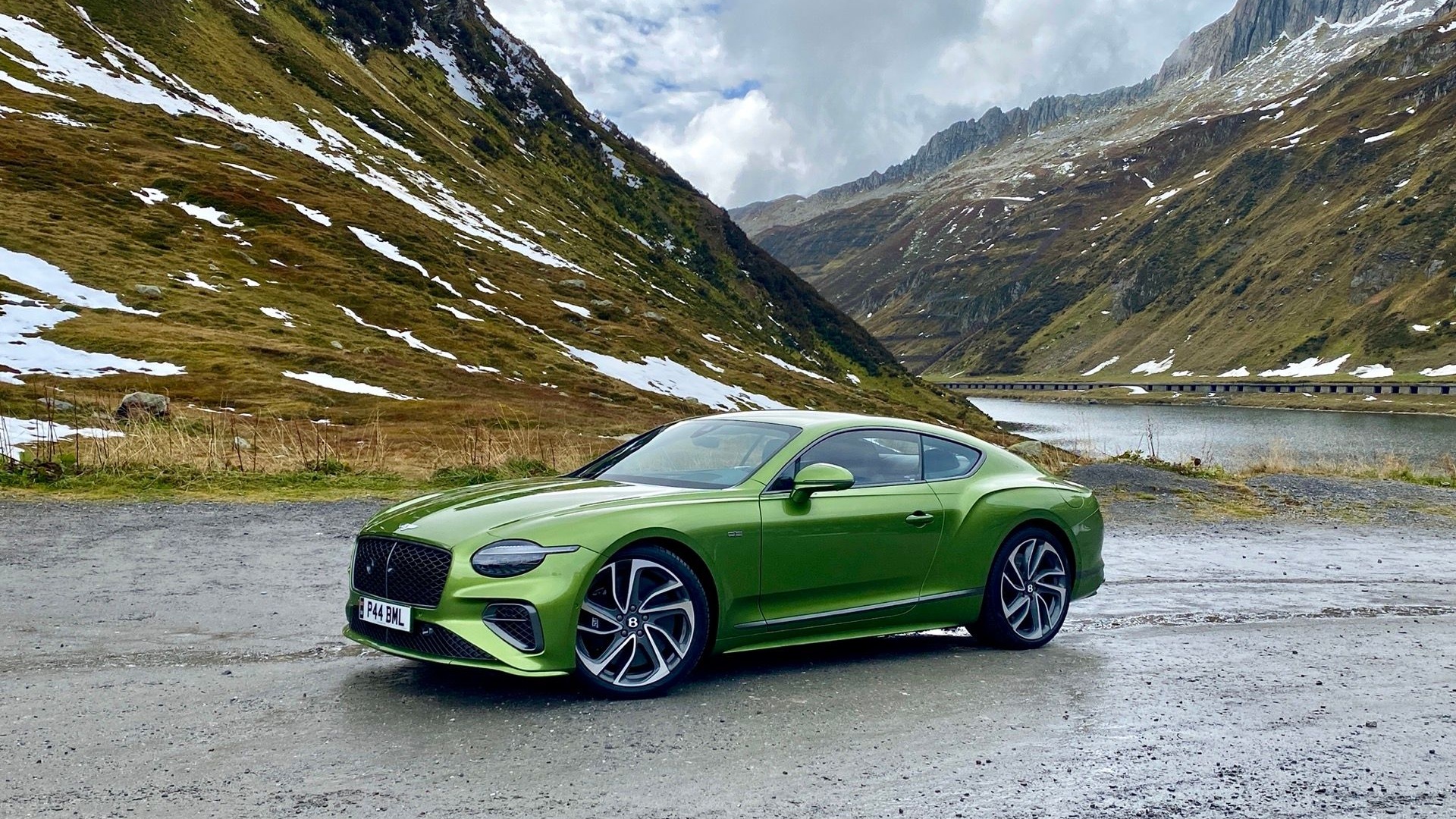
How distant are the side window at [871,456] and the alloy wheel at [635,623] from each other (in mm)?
1297

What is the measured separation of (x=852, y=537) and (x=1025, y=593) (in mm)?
1776

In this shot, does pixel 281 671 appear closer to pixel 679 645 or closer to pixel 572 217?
pixel 679 645

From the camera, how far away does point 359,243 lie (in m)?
63.8

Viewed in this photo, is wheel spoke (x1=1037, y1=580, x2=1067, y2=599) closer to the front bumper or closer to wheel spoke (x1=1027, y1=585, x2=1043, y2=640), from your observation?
wheel spoke (x1=1027, y1=585, x2=1043, y2=640)

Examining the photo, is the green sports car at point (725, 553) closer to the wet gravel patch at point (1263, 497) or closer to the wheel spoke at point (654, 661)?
the wheel spoke at point (654, 661)

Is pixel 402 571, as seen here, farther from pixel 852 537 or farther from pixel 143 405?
pixel 143 405

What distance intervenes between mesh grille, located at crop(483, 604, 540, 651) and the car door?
152cm

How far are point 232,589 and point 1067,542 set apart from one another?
266 inches

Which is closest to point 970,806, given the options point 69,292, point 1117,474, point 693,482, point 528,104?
point 693,482

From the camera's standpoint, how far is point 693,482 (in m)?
7.17

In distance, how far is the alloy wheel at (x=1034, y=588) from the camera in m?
8.27

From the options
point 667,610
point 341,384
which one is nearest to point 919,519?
point 667,610

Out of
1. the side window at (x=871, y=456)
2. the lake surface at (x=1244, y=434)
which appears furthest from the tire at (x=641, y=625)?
the lake surface at (x=1244, y=434)

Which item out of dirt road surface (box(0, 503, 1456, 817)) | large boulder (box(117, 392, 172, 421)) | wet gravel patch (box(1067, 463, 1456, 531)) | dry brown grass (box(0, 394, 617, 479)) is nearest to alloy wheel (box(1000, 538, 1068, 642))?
dirt road surface (box(0, 503, 1456, 817))
